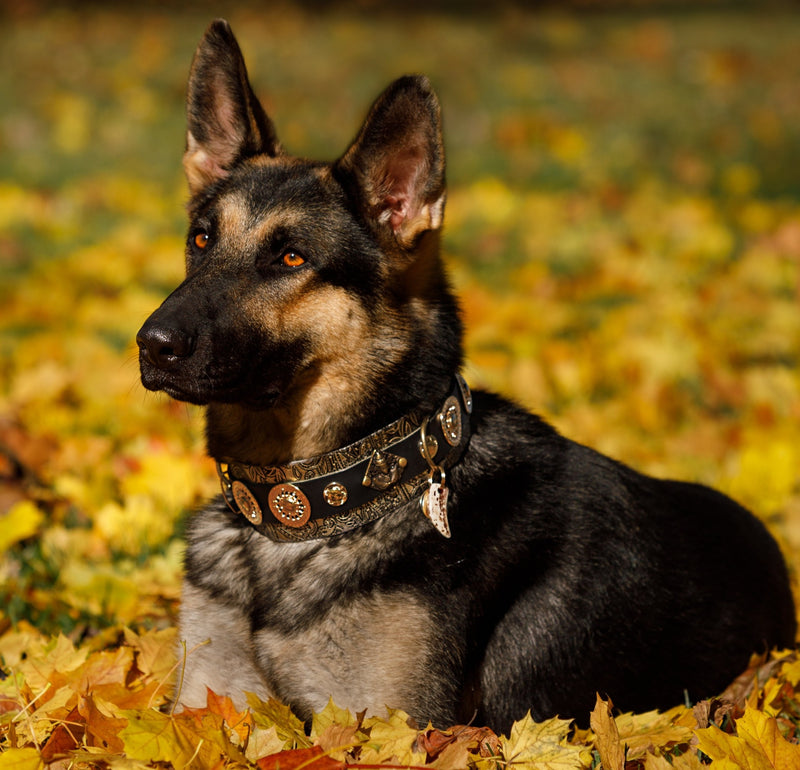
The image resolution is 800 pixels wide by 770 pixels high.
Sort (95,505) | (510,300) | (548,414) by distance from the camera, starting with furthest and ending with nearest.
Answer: (510,300)
(548,414)
(95,505)

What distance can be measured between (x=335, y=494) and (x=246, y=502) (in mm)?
369

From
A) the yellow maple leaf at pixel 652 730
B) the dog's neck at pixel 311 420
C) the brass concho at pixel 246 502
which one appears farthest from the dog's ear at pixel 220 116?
the yellow maple leaf at pixel 652 730

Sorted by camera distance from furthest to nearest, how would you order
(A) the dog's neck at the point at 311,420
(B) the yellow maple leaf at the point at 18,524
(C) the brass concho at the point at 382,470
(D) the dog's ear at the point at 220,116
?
(B) the yellow maple leaf at the point at 18,524 → (D) the dog's ear at the point at 220,116 → (A) the dog's neck at the point at 311,420 → (C) the brass concho at the point at 382,470

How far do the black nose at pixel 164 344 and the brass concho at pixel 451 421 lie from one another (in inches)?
32.4

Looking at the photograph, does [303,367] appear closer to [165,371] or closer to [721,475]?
[165,371]

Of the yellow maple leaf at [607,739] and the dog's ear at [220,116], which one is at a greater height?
the dog's ear at [220,116]

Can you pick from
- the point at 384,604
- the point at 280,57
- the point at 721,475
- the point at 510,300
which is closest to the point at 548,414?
the point at 721,475

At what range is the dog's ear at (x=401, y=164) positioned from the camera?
2986mm

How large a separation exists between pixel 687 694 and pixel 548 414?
294cm

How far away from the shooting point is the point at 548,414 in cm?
594

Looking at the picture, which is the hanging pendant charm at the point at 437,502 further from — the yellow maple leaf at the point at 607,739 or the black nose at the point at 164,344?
the black nose at the point at 164,344

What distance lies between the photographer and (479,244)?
9672mm

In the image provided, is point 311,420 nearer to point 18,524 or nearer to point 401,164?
point 401,164

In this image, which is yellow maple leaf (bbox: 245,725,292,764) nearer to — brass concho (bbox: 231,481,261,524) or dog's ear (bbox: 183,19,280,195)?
brass concho (bbox: 231,481,261,524)
